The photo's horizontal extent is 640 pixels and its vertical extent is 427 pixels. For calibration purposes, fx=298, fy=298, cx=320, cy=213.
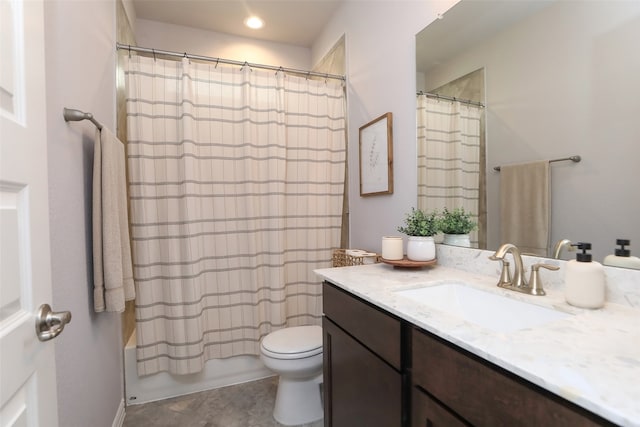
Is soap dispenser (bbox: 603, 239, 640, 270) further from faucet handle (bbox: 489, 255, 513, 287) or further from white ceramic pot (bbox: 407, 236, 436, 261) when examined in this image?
white ceramic pot (bbox: 407, 236, 436, 261)

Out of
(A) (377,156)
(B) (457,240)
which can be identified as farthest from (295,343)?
(A) (377,156)

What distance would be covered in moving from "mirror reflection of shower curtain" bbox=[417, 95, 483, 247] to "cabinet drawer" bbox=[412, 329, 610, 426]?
72cm

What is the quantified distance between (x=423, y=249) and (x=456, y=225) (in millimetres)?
201

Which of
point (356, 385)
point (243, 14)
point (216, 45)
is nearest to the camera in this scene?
point (356, 385)

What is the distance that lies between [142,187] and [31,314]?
1.32 metres

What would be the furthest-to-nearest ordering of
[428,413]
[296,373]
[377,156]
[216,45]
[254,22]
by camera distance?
1. [216,45]
2. [254,22]
3. [377,156]
4. [296,373]
5. [428,413]

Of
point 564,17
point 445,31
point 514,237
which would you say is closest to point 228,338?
point 514,237

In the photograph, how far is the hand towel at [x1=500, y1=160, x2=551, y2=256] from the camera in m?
1.03

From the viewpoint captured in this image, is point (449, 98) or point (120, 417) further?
point (120, 417)

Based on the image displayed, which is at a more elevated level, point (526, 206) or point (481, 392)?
point (526, 206)

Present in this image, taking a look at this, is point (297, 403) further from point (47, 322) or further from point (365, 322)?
point (47, 322)

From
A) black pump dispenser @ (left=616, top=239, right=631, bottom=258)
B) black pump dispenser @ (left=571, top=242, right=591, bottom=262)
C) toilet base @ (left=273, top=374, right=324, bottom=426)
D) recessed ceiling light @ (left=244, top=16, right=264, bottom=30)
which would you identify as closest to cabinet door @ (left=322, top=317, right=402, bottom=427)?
toilet base @ (left=273, top=374, right=324, bottom=426)

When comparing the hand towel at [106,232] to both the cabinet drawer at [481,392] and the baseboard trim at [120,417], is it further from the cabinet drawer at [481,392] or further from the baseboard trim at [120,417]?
the cabinet drawer at [481,392]

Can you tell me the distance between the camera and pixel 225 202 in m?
1.98
